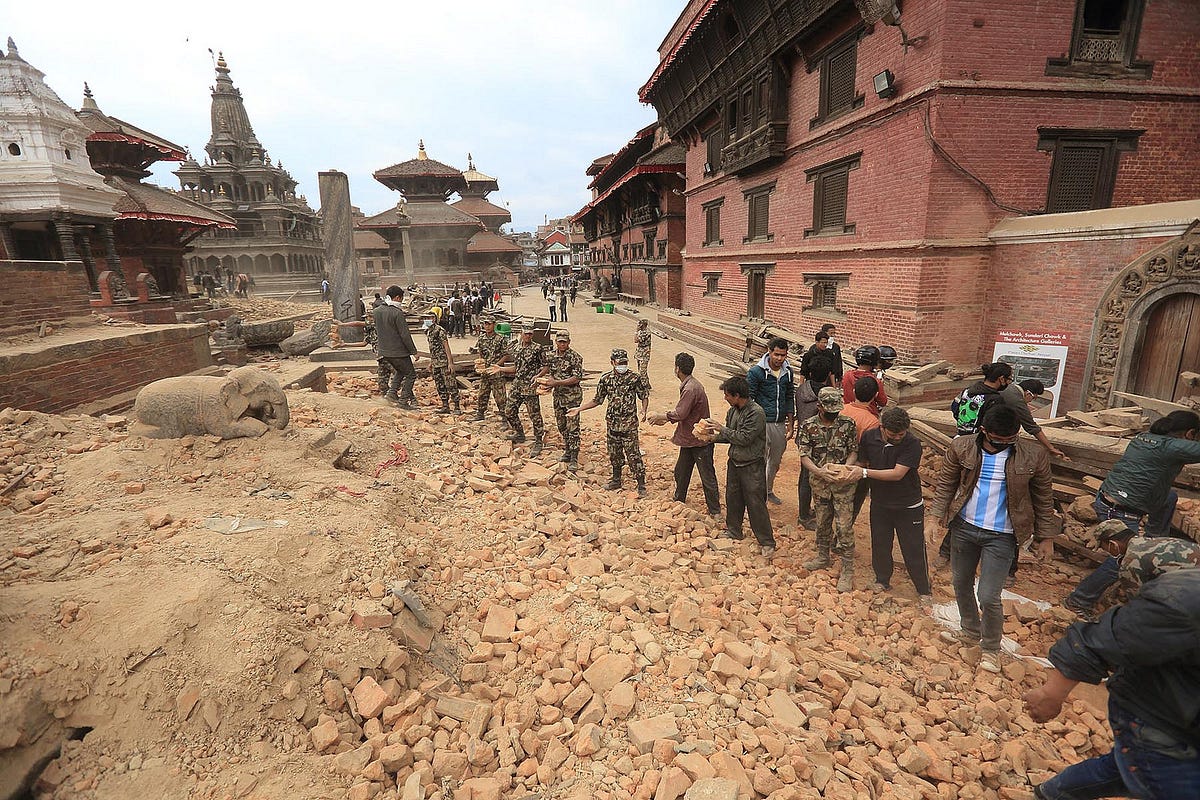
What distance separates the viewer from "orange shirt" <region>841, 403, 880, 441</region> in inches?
168

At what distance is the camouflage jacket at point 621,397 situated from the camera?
19.3 ft

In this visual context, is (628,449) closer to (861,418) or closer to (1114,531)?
(861,418)

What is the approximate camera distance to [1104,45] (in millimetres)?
8211

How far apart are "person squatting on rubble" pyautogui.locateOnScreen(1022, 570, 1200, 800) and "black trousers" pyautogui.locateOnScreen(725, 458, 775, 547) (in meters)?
2.65

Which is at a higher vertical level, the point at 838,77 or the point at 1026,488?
the point at 838,77

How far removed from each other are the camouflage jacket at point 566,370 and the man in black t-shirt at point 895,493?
138 inches

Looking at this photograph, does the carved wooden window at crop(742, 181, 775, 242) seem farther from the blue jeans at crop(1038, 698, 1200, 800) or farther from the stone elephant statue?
the blue jeans at crop(1038, 698, 1200, 800)

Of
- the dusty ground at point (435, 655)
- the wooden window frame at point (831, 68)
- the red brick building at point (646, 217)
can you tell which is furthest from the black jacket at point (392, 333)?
the red brick building at point (646, 217)

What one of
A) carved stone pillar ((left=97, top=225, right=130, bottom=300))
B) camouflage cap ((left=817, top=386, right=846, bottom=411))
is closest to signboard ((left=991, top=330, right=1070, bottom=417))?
camouflage cap ((left=817, top=386, right=846, bottom=411))

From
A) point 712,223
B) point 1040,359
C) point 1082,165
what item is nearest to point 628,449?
point 1040,359

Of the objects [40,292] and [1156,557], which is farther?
[40,292]

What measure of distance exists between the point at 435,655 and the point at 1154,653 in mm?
3531

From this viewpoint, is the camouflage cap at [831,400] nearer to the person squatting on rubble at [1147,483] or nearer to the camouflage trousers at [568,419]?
the person squatting on rubble at [1147,483]

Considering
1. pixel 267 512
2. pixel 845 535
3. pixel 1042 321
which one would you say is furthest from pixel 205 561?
pixel 1042 321
